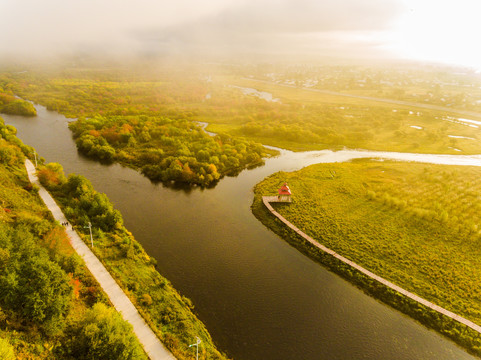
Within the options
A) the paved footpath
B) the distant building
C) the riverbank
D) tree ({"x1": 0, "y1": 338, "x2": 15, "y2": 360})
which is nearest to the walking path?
the distant building

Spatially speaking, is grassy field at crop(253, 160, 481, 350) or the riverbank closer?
the riverbank

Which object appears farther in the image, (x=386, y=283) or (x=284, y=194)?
(x=284, y=194)

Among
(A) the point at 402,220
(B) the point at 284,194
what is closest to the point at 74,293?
(B) the point at 284,194

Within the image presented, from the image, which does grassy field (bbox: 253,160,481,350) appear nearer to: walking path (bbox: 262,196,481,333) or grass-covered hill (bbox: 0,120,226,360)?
walking path (bbox: 262,196,481,333)

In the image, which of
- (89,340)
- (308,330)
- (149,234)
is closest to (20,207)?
(149,234)

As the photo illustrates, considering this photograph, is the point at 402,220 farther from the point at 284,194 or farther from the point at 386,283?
the point at 284,194

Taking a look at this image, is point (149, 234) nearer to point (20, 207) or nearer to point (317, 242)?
point (20, 207)
